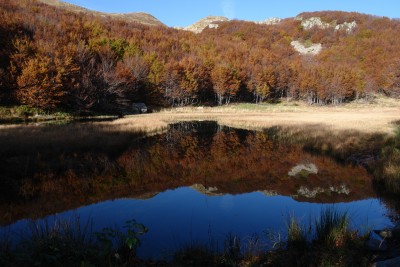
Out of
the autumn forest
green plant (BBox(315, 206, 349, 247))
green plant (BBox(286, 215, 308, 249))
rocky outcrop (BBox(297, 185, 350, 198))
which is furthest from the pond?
the autumn forest

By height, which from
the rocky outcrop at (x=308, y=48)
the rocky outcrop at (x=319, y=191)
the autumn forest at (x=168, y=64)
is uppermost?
the rocky outcrop at (x=308, y=48)

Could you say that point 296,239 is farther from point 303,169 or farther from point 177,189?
point 303,169

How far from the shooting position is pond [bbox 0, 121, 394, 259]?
Result: 10062 millimetres

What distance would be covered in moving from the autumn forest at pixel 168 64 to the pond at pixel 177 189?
10.6 meters

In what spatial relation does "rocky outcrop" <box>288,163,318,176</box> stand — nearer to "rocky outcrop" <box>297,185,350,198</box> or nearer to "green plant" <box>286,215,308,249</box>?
"rocky outcrop" <box>297,185,350,198</box>

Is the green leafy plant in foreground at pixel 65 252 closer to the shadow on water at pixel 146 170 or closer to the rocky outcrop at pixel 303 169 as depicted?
the shadow on water at pixel 146 170

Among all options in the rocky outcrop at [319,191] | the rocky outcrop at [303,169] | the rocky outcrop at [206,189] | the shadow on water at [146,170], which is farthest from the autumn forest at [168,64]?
the rocky outcrop at [319,191]

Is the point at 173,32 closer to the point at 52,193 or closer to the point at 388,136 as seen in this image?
the point at 388,136

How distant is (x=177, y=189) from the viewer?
48.3 feet

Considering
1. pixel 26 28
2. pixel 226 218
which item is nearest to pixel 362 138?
pixel 226 218

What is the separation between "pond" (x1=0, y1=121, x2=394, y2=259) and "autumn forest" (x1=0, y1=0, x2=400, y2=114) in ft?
34.8

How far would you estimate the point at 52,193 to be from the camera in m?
13.1

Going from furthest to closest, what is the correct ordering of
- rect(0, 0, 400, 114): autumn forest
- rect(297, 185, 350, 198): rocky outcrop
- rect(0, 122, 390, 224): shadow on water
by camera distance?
rect(0, 0, 400, 114): autumn forest → rect(297, 185, 350, 198): rocky outcrop → rect(0, 122, 390, 224): shadow on water

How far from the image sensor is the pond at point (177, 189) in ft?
33.0
